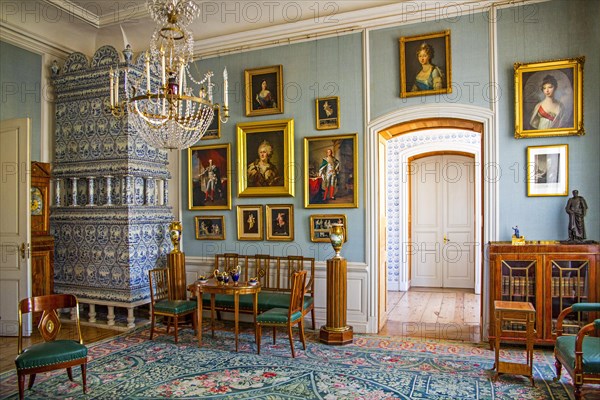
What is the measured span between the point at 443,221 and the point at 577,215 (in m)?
5.19

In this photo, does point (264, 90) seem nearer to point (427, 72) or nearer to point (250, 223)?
point (250, 223)

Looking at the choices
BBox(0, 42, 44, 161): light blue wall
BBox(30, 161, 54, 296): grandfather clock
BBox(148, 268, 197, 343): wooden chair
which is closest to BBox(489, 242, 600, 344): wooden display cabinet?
BBox(148, 268, 197, 343): wooden chair

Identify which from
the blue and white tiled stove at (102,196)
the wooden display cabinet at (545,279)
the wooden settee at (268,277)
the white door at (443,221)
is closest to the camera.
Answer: the wooden display cabinet at (545,279)

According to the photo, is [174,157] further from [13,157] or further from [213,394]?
[213,394]

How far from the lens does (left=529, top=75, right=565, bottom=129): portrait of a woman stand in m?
5.81

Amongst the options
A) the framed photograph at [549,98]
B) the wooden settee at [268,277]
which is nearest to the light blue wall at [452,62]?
the framed photograph at [549,98]

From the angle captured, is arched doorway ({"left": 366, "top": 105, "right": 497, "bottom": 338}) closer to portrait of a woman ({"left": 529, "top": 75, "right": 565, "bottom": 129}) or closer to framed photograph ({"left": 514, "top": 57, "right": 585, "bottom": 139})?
framed photograph ({"left": 514, "top": 57, "right": 585, "bottom": 139})

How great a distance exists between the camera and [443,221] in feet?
35.2

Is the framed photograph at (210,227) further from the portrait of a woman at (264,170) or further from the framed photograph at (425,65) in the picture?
the framed photograph at (425,65)

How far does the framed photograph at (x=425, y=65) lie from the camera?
20.6 feet

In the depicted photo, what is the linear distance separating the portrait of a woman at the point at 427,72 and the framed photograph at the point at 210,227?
3718 mm

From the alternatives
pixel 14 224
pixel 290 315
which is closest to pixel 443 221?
pixel 290 315

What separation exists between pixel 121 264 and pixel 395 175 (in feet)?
20.0

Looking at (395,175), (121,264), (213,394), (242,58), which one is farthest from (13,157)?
(395,175)
